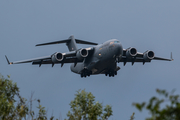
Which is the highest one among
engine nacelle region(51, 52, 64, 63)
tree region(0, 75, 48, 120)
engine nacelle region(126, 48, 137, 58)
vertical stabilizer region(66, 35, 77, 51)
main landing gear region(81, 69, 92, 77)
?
vertical stabilizer region(66, 35, 77, 51)

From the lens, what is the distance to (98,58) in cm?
2439

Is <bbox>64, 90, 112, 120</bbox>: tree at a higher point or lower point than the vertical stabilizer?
lower

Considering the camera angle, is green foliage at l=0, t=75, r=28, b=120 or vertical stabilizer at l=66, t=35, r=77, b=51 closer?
green foliage at l=0, t=75, r=28, b=120

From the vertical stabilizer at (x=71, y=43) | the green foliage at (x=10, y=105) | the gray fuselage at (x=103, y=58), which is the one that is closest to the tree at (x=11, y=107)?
the green foliage at (x=10, y=105)

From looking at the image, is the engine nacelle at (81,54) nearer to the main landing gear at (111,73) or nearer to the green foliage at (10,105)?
the main landing gear at (111,73)

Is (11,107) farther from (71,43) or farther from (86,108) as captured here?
(71,43)

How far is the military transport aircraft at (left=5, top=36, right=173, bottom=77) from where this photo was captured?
23453 mm

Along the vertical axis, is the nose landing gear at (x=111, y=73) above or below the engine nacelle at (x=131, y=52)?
below

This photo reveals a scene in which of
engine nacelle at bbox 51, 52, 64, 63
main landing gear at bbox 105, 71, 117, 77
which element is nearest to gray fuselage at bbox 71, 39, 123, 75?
main landing gear at bbox 105, 71, 117, 77

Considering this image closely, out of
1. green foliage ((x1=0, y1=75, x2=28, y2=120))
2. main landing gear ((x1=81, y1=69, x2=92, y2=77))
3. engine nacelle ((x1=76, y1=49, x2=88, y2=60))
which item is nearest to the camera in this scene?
green foliage ((x1=0, y1=75, x2=28, y2=120))

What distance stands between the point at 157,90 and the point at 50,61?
24.4m

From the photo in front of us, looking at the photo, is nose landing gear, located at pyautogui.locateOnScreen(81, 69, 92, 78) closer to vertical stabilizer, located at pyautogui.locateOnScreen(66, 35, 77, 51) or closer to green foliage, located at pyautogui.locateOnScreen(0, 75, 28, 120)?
vertical stabilizer, located at pyautogui.locateOnScreen(66, 35, 77, 51)

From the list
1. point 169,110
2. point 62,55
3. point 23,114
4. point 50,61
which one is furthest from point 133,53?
point 169,110

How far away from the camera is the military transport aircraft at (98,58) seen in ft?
76.9
